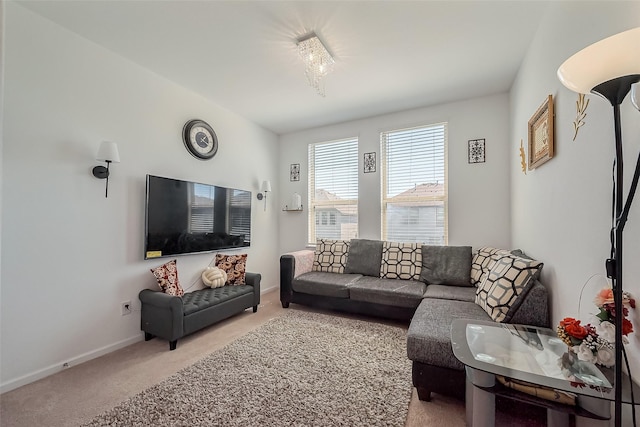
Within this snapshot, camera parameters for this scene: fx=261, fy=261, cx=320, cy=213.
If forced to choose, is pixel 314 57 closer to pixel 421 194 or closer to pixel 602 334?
pixel 421 194

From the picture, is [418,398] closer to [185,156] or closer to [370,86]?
[370,86]

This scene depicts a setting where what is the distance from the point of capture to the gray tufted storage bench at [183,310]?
2307 millimetres

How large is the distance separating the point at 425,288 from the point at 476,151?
6.17ft

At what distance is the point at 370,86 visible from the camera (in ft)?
9.92

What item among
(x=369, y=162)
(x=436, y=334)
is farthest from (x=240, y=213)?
(x=436, y=334)

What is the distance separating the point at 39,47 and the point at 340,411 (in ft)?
10.9

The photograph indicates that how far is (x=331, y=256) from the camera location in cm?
376

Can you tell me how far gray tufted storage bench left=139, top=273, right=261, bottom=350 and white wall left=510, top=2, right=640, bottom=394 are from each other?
278 cm

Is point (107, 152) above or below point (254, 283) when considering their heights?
above

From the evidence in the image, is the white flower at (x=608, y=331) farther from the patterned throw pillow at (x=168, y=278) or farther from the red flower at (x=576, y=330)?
the patterned throw pillow at (x=168, y=278)

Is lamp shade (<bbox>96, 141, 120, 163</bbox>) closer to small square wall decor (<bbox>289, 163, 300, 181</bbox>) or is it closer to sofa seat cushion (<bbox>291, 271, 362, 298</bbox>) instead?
sofa seat cushion (<bbox>291, 271, 362, 298</bbox>)

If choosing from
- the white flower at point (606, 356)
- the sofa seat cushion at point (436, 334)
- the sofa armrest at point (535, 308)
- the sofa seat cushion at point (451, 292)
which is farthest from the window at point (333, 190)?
the white flower at point (606, 356)

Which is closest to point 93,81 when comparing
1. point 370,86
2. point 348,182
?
point 370,86

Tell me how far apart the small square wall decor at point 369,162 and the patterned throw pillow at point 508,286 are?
226cm
